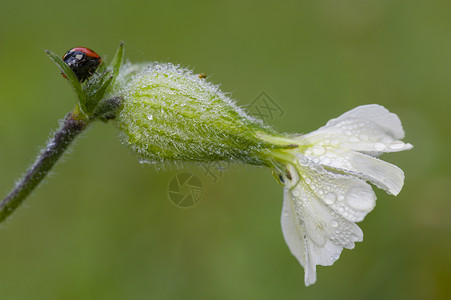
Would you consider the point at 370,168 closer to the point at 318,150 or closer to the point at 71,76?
the point at 318,150

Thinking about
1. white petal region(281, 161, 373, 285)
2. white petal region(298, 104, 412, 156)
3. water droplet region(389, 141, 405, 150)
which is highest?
white petal region(298, 104, 412, 156)

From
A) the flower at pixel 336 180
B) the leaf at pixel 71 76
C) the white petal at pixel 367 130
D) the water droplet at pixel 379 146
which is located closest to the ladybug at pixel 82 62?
the leaf at pixel 71 76

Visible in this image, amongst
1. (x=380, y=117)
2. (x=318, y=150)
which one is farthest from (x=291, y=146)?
(x=380, y=117)

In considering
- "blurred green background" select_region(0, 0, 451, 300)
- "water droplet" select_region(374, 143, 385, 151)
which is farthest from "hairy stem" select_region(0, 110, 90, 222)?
"water droplet" select_region(374, 143, 385, 151)

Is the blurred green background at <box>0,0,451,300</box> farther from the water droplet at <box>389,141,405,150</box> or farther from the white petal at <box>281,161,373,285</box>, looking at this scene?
the water droplet at <box>389,141,405,150</box>

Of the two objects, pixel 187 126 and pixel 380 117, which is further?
pixel 187 126

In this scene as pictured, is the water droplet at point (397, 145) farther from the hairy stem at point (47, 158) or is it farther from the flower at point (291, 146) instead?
the hairy stem at point (47, 158)

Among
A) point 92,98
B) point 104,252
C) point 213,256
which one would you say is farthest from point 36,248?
point 92,98

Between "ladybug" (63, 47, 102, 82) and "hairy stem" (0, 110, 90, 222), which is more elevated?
"ladybug" (63, 47, 102, 82)
